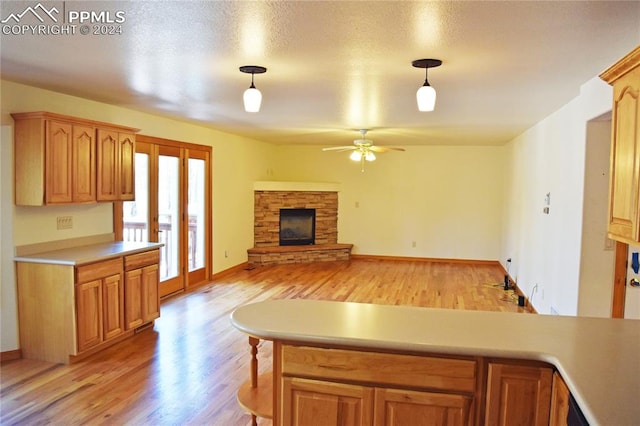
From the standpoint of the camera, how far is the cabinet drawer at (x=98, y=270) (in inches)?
146

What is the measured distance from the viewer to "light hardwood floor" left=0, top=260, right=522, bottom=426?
2.96 meters

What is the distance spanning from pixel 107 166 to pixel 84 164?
0.90 feet

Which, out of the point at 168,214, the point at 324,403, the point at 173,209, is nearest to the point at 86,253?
the point at 168,214

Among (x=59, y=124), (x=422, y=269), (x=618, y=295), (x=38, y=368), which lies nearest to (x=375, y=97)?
(x=618, y=295)

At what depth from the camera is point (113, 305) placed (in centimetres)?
408

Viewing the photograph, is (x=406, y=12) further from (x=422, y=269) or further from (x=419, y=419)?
(x=422, y=269)

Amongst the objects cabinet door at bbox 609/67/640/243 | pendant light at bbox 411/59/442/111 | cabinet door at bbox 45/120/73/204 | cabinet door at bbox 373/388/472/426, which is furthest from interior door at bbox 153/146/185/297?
cabinet door at bbox 609/67/640/243

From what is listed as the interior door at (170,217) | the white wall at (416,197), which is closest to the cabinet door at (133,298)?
the interior door at (170,217)

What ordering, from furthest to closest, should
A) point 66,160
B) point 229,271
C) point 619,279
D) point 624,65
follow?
1. point 229,271
2. point 66,160
3. point 619,279
4. point 624,65

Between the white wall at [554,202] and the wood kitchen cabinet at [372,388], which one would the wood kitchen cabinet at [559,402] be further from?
the white wall at [554,202]

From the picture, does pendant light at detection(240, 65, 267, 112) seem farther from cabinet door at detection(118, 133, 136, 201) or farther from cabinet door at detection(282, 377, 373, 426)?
cabinet door at detection(118, 133, 136, 201)

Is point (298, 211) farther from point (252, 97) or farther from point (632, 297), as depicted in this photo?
point (632, 297)

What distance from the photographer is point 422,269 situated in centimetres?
828

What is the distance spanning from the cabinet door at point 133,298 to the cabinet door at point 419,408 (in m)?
3.11
